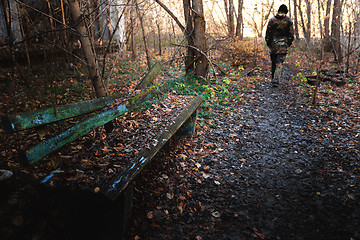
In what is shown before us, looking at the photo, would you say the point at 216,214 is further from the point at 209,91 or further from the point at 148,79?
the point at 209,91

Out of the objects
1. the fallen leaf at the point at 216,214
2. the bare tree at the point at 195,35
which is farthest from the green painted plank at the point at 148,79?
the fallen leaf at the point at 216,214

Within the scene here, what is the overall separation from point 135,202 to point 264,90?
235 inches

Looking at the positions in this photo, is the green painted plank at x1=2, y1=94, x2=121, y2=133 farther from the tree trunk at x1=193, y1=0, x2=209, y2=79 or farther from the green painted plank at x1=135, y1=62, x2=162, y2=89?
the tree trunk at x1=193, y1=0, x2=209, y2=79

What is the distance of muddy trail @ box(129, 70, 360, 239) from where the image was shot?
2.42 metres

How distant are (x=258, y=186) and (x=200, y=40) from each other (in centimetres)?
521

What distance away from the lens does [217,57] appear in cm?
1069

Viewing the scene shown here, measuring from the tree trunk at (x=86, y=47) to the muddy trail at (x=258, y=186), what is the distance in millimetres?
1748

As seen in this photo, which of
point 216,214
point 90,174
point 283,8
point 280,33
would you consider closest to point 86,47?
point 90,174

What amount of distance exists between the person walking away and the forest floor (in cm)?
244

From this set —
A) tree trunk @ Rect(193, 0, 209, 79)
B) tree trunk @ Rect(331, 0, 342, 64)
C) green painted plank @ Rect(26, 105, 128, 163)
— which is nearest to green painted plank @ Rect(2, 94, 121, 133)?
green painted plank @ Rect(26, 105, 128, 163)

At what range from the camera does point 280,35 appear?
23.4 feet

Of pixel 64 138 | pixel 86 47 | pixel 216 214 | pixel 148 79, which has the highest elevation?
pixel 86 47

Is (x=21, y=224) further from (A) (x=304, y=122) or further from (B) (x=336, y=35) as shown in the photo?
(B) (x=336, y=35)

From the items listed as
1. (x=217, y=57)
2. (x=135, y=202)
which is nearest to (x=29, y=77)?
(x=135, y=202)
